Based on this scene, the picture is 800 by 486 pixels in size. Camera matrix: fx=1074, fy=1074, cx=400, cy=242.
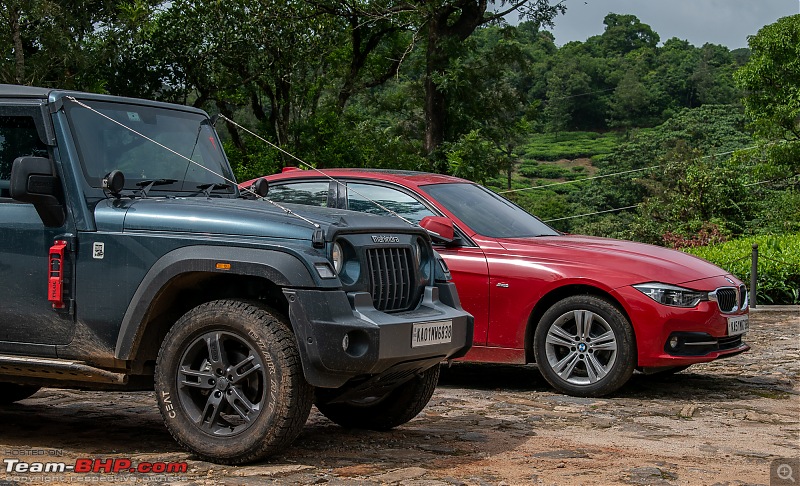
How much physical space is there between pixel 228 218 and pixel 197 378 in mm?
865

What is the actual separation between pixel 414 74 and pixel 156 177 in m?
23.7

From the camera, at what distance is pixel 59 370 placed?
19.6ft

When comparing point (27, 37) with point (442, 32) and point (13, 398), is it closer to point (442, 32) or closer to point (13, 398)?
point (442, 32)

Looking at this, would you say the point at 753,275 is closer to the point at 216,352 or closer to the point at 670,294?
the point at 670,294

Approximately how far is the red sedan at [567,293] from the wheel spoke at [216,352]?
3.03 meters

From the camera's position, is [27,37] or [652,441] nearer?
[652,441]

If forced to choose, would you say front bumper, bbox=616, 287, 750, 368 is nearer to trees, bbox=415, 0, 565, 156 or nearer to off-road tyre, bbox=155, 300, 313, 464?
off-road tyre, bbox=155, 300, 313, 464

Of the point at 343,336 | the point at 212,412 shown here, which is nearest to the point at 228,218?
the point at 343,336

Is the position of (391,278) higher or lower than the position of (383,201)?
lower

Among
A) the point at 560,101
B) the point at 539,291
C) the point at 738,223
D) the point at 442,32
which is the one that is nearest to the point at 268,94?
the point at 442,32

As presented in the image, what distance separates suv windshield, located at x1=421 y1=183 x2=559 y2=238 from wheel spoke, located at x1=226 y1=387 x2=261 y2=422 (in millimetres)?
3615

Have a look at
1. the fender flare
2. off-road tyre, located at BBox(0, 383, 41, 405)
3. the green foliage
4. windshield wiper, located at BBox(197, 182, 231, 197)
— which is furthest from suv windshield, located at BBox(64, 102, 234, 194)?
the green foliage

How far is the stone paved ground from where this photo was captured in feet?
18.1

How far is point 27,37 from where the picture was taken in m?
20.5
